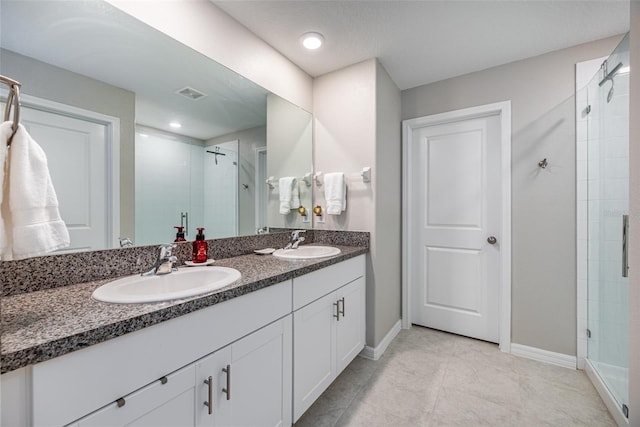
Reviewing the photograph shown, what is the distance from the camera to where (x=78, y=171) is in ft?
3.54

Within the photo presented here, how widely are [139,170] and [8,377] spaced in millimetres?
944

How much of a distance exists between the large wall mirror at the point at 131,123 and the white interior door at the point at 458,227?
1554mm

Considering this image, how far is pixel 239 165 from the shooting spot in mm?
1830

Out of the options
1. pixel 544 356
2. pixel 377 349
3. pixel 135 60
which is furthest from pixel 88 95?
pixel 544 356

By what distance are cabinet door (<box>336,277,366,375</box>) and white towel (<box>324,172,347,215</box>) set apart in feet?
1.87

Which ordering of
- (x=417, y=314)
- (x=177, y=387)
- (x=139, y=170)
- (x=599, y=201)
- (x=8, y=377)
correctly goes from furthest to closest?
(x=417, y=314), (x=599, y=201), (x=139, y=170), (x=177, y=387), (x=8, y=377)

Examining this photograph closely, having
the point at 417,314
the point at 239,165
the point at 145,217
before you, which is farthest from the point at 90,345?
the point at 417,314

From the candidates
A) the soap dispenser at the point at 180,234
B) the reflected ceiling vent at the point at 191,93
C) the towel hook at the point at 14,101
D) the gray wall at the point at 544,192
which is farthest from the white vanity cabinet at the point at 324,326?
the gray wall at the point at 544,192

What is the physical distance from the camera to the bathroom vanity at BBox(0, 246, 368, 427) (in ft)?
2.02

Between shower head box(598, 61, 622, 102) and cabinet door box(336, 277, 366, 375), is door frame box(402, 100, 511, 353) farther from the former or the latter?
cabinet door box(336, 277, 366, 375)

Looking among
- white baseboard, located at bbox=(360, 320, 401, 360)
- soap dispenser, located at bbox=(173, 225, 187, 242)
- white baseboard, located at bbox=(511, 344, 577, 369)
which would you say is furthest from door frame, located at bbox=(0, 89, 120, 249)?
white baseboard, located at bbox=(511, 344, 577, 369)

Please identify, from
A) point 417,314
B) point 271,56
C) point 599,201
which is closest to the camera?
point 599,201

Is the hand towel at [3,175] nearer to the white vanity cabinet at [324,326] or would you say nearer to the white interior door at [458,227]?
the white vanity cabinet at [324,326]

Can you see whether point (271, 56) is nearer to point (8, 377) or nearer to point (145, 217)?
point (145, 217)
